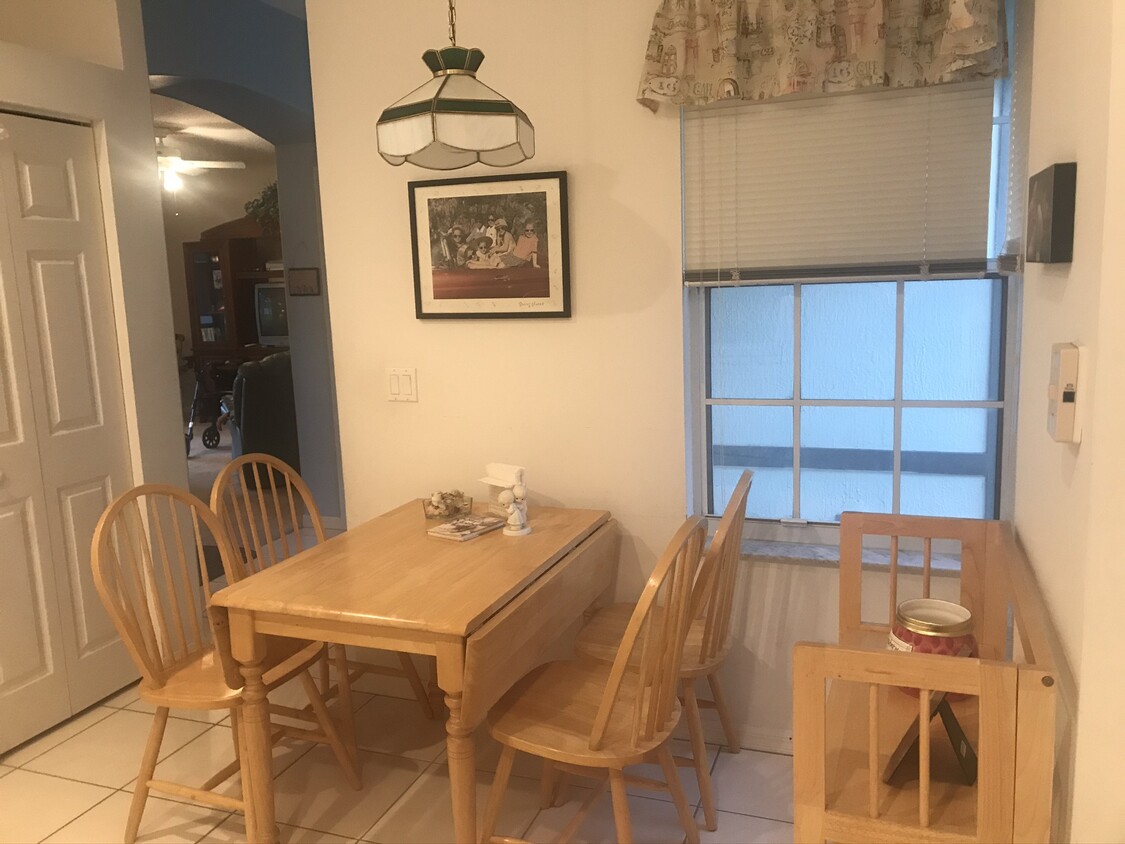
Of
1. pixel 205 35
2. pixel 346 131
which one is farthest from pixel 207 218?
pixel 346 131

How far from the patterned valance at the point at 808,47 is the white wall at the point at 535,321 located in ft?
0.53

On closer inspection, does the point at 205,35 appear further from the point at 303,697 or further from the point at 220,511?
the point at 303,697

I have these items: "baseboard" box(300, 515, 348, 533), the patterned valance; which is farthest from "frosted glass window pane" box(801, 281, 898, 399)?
"baseboard" box(300, 515, 348, 533)

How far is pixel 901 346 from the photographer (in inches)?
100

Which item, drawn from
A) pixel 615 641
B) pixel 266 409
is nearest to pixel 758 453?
pixel 615 641

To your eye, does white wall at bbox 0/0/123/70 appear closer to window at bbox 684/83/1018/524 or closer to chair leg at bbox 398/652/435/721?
window at bbox 684/83/1018/524

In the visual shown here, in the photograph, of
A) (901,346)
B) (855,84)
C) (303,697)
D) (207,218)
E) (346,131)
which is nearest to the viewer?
(855,84)

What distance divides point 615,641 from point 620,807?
539mm

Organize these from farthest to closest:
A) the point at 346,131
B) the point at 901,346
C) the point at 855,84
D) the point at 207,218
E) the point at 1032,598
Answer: the point at 207,218
the point at 346,131
the point at 901,346
the point at 855,84
the point at 1032,598

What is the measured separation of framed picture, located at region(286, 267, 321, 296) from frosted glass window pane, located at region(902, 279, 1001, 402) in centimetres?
332

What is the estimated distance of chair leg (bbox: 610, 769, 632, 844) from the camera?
196cm

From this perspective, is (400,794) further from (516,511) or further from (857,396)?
(857,396)

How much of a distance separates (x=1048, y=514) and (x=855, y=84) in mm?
1267

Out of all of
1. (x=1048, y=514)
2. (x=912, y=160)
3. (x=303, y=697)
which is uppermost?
(x=912, y=160)
